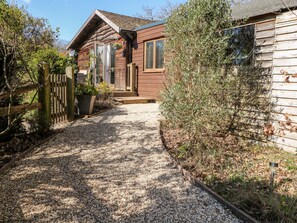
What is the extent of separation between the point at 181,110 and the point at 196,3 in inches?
85.3

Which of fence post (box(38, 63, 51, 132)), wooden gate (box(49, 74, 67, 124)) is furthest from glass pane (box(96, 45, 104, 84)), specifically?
fence post (box(38, 63, 51, 132))

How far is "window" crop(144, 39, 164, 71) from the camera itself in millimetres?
9844

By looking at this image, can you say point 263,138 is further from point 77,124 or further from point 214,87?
point 77,124

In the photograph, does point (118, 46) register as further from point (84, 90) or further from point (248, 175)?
point (248, 175)

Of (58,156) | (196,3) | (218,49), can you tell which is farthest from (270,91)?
(58,156)

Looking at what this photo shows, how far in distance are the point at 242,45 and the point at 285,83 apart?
1.34 m

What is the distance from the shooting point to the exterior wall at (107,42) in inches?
472

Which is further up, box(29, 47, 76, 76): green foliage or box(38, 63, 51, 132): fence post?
box(29, 47, 76, 76): green foliage

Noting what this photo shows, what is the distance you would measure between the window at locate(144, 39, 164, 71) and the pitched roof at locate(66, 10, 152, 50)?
1418 mm

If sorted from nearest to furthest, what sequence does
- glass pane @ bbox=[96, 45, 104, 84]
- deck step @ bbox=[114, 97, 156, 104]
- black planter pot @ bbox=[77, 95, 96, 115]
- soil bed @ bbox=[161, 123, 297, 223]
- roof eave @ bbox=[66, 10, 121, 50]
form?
soil bed @ bbox=[161, 123, 297, 223] < black planter pot @ bbox=[77, 95, 96, 115] < deck step @ bbox=[114, 97, 156, 104] < roof eave @ bbox=[66, 10, 121, 50] < glass pane @ bbox=[96, 45, 104, 84]

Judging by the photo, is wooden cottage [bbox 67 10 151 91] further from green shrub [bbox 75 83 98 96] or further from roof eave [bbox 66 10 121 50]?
green shrub [bbox 75 83 98 96]

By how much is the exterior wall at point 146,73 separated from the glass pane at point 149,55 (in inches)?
9.5

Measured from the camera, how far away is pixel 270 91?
4.83m

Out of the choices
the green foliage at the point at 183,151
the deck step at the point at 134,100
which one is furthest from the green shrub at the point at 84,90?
the green foliage at the point at 183,151
